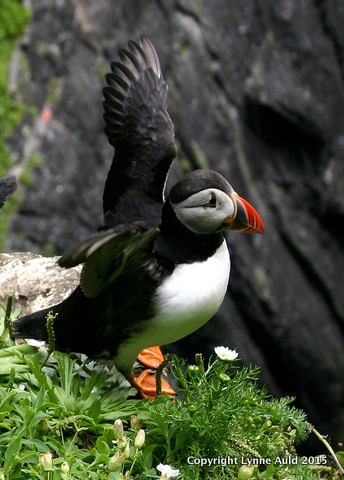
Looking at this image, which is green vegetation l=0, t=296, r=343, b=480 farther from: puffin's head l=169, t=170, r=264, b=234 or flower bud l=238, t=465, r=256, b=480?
puffin's head l=169, t=170, r=264, b=234

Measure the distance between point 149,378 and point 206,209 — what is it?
100 cm

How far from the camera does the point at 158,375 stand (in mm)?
3039

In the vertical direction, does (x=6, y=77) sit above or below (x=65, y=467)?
below

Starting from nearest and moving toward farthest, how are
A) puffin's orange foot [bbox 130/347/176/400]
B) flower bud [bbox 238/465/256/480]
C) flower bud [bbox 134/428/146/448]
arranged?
flower bud [bbox 238/465/256/480] → flower bud [bbox 134/428/146/448] → puffin's orange foot [bbox 130/347/176/400]

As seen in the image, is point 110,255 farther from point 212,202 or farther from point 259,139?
Result: point 259,139

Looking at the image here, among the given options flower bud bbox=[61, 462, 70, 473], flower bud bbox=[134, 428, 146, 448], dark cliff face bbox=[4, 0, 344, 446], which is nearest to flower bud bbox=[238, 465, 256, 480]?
flower bud bbox=[134, 428, 146, 448]

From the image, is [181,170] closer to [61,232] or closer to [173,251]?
[61,232]

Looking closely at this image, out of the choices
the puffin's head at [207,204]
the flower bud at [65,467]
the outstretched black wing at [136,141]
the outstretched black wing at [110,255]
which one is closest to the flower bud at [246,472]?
the flower bud at [65,467]

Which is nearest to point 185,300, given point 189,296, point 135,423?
point 189,296

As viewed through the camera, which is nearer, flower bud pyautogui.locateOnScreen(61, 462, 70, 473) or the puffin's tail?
flower bud pyautogui.locateOnScreen(61, 462, 70, 473)

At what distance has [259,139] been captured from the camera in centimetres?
907

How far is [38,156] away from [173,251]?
4858 millimetres

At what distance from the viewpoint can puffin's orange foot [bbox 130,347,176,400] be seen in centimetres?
323

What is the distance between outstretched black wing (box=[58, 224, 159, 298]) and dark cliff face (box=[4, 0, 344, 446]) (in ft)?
16.5
